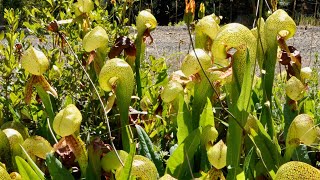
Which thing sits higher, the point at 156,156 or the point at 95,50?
the point at 95,50

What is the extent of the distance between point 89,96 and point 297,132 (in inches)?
24.5

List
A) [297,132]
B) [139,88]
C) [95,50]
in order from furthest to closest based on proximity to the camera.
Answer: [139,88] → [95,50] → [297,132]

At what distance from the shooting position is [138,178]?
2.55 feet

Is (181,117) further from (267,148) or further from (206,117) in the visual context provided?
(267,148)

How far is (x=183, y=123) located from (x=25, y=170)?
0.30 meters

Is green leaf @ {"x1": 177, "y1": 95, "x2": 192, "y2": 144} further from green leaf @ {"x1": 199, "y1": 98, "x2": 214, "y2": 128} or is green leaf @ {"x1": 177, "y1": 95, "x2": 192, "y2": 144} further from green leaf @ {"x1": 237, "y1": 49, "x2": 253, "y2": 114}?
green leaf @ {"x1": 237, "y1": 49, "x2": 253, "y2": 114}

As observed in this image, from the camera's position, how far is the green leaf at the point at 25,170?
81cm

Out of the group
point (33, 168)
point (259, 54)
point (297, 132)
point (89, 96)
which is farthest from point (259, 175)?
point (89, 96)

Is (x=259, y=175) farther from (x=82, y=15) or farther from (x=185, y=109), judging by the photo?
(x=82, y=15)

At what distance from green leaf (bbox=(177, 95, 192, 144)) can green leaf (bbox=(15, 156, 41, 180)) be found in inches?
10.6

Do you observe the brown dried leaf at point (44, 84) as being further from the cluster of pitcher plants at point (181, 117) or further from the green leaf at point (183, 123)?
the green leaf at point (183, 123)

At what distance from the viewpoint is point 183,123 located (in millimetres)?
978

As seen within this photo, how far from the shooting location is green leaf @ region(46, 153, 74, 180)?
873mm

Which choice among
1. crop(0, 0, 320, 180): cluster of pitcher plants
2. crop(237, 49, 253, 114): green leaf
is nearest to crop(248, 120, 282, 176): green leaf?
crop(0, 0, 320, 180): cluster of pitcher plants
